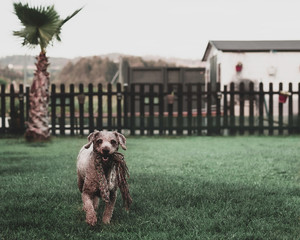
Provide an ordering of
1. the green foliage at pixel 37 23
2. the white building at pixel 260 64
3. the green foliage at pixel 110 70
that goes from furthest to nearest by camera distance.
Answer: the green foliage at pixel 110 70 < the white building at pixel 260 64 < the green foliage at pixel 37 23

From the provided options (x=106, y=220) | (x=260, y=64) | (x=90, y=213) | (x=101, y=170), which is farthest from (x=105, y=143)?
(x=260, y=64)

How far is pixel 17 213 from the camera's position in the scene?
4.33m

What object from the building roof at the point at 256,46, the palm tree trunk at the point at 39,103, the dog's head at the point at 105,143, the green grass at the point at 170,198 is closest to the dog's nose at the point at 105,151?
the dog's head at the point at 105,143

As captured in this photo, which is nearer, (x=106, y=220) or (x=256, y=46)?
(x=106, y=220)

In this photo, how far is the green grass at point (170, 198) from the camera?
3.75 metres

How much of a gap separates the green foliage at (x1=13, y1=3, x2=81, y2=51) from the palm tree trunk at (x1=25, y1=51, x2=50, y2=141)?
1.73 ft

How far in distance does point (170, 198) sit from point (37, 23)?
8.23 m


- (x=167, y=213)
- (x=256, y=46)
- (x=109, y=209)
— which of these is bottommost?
(x=167, y=213)

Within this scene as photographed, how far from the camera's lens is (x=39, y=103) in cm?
1255

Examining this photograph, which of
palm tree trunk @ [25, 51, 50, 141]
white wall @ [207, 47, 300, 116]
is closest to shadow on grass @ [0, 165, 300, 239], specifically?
palm tree trunk @ [25, 51, 50, 141]

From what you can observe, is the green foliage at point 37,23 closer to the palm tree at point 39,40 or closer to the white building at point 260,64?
the palm tree at point 39,40

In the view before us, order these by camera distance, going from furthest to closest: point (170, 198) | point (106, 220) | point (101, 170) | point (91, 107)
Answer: point (91, 107)
point (170, 198)
point (106, 220)
point (101, 170)

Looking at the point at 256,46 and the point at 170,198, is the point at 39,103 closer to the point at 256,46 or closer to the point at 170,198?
the point at 170,198

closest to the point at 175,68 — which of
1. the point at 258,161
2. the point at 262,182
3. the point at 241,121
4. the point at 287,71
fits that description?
the point at 287,71
